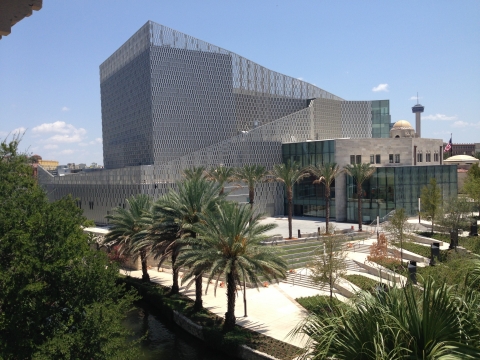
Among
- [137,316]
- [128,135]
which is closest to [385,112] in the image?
[128,135]

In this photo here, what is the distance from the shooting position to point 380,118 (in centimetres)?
7750

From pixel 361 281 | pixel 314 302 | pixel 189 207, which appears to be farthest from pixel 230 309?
pixel 361 281

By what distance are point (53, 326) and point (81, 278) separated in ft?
5.97

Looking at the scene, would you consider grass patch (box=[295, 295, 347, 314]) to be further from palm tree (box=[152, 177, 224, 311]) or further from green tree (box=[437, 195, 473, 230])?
green tree (box=[437, 195, 473, 230])

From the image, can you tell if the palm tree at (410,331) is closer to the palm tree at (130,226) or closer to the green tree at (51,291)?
the green tree at (51,291)

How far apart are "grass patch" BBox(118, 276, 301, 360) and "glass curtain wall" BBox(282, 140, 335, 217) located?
2977cm

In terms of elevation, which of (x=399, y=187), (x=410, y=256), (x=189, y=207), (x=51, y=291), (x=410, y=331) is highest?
Result: (x=399, y=187)

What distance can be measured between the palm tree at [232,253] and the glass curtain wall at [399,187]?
3121cm

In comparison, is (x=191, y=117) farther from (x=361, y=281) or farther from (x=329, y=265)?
(x=329, y=265)

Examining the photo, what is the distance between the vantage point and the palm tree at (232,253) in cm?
2070

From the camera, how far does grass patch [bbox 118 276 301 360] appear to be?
19.6 metres

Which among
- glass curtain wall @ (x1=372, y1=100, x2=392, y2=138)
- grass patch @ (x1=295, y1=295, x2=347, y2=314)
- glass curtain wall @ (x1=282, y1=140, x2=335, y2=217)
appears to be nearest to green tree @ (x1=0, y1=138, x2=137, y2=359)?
grass patch @ (x1=295, y1=295, x2=347, y2=314)

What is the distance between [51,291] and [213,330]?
965 cm

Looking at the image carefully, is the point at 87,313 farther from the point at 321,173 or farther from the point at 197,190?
the point at 321,173
